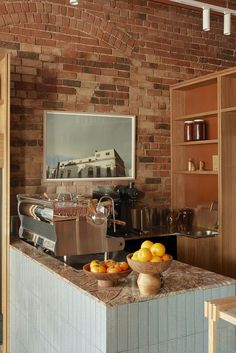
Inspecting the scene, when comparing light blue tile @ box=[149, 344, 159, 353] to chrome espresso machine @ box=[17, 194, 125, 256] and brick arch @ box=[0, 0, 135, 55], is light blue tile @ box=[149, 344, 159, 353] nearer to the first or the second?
chrome espresso machine @ box=[17, 194, 125, 256]

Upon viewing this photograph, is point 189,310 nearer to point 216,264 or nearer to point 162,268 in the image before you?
point 162,268

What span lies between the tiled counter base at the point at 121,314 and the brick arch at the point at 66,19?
7.35 ft

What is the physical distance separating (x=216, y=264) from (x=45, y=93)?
230 centimetres

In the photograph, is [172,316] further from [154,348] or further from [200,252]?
[200,252]

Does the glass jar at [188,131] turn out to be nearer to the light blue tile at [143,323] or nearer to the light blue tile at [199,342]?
the light blue tile at [199,342]

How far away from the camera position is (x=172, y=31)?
4633mm

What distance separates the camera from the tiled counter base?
197 centimetres

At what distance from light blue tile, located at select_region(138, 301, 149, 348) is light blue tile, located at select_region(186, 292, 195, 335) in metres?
0.25

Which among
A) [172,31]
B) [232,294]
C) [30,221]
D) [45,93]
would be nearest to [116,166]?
[45,93]

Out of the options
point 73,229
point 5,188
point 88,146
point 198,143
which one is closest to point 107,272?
point 73,229

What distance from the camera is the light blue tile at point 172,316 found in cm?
210

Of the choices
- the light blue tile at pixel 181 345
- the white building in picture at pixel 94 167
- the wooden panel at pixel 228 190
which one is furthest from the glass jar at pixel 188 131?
the light blue tile at pixel 181 345

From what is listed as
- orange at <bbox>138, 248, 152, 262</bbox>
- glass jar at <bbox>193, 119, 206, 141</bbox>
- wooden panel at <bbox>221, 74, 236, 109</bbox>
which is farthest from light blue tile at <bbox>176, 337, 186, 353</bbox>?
glass jar at <bbox>193, 119, 206, 141</bbox>

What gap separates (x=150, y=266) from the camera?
1990mm
